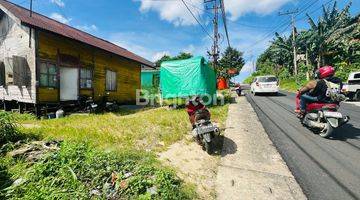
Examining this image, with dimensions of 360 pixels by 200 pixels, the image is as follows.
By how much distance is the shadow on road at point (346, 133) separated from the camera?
24.6ft

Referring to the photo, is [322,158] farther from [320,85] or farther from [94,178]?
[94,178]

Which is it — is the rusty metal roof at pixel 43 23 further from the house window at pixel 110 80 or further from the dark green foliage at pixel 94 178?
the dark green foliage at pixel 94 178

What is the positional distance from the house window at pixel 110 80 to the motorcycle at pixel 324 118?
41.2ft

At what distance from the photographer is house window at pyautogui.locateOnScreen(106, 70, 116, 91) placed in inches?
670

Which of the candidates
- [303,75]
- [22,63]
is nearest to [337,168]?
[22,63]

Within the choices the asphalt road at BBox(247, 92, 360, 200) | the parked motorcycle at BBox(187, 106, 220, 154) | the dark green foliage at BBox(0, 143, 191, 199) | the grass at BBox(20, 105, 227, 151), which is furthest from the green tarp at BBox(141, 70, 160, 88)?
the dark green foliage at BBox(0, 143, 191, 199)

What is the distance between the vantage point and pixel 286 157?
592 cm

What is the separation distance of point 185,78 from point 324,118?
7893 mm

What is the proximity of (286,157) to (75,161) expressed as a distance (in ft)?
14.9

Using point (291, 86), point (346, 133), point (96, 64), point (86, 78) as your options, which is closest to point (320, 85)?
point (346, 133)

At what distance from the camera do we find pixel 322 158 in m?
5.80

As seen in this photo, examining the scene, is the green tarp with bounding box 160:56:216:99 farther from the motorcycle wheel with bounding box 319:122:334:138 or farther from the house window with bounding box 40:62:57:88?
the motorcycle wheel with bounding box 319:122:334:138

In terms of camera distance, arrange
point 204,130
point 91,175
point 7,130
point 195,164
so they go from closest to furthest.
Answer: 1. point 91,175
2. point 195,164
3. point 204,130
4. point 7,130

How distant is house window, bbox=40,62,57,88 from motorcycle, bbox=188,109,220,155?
910 centimetres
